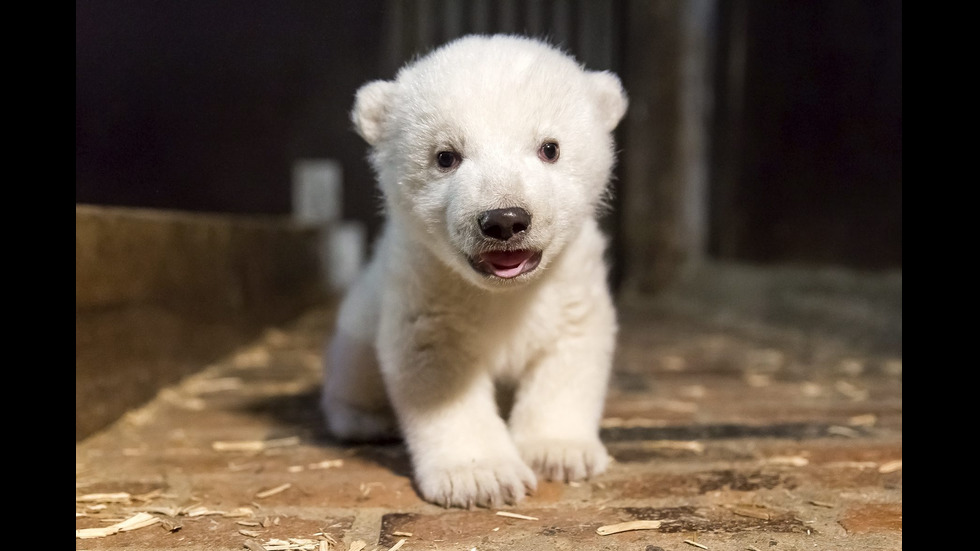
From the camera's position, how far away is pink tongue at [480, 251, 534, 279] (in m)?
1.65

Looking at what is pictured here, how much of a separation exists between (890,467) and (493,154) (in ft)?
4.25

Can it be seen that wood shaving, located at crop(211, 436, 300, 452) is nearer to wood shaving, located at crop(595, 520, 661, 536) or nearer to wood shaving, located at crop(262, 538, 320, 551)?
wood shaving, located at crop(262, 538, 320, 551)

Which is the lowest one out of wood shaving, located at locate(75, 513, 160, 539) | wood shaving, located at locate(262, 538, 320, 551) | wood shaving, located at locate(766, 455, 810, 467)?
wood shaving, located at locate(75, 513, 160, 539)

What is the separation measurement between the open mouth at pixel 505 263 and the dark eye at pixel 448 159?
0.23 m

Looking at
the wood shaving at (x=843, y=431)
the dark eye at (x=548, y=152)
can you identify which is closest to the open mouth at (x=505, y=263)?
the dark eye at (x=548, y=152)

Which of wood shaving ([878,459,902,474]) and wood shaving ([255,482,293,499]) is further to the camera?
wood shaving ([878,459,902,474])

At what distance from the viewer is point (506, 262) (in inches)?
65.1

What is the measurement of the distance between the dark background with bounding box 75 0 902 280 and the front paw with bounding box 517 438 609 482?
0.90 meters

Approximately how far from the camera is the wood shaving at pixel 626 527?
4.91 feet

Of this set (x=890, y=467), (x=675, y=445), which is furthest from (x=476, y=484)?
(x=890, y=467)

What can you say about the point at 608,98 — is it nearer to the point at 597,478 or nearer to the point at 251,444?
the point at 597,478

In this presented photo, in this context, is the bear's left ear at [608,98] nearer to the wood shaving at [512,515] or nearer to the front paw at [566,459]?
the front paw at [566,459]

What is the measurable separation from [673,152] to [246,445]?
192 inches

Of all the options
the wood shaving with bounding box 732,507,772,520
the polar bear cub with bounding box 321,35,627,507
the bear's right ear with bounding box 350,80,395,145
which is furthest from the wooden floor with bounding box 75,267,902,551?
the bear's right ear with bounding box 350,80,395,145
